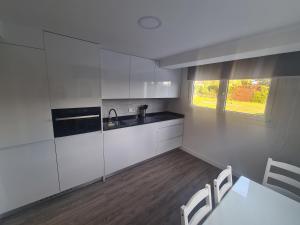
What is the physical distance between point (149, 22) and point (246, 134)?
2.31m

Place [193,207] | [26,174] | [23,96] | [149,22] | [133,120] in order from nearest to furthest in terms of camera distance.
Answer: [193,207] < [149,22] < [23,96] < [26,174] < [133,120]

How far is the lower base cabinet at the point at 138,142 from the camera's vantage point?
2262mm

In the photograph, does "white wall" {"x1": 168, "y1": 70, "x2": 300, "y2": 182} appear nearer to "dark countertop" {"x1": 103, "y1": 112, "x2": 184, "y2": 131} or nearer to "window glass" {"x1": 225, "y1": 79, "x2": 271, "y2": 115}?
"window glass" {"x1": 225, "y1": 79, "x2": 271, "y2": 115}

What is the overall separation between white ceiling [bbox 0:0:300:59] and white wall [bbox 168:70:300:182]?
1177 mm

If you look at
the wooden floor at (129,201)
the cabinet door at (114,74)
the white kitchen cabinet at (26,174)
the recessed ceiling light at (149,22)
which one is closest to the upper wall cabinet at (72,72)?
the cabinet door at (114,74)

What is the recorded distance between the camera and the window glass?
2.11 m

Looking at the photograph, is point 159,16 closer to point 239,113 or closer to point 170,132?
point 239,113

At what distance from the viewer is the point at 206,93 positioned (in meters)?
2.89

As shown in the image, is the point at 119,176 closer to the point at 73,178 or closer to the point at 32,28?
the point at 73,178

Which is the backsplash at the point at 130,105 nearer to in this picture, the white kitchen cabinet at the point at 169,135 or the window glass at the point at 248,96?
the white kitchen cabinet at the point at 169,135

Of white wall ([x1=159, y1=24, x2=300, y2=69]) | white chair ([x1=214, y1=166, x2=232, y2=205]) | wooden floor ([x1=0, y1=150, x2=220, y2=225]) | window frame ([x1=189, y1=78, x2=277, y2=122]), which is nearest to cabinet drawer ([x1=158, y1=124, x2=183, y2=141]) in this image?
wooden floor ([x1=0, y1=150, x2=220, y2=225])

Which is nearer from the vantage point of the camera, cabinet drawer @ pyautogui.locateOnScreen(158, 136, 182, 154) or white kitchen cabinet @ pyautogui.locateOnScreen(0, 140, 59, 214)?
white kitchen cabinet @ pyautogui.locateOnScreen(0, 140, 59, 214)

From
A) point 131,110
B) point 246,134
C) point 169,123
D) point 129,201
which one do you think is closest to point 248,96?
point 246,134

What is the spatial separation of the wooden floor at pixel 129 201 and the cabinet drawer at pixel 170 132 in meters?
0.66
